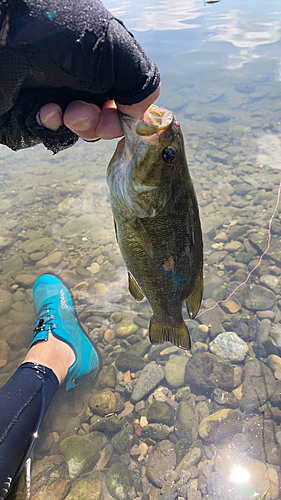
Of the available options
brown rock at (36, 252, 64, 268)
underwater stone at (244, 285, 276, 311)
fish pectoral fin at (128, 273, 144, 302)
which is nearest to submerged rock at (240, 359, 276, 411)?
underwater stone at (244, 285, 276, 311)

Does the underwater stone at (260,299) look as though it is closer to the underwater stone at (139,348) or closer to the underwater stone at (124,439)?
the underwater stone at (139,348)

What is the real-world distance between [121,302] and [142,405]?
141 centimetres

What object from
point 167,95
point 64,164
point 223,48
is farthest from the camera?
point 223,48

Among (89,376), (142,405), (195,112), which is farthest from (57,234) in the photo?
(195,112)

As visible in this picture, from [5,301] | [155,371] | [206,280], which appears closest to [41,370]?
[155,371]

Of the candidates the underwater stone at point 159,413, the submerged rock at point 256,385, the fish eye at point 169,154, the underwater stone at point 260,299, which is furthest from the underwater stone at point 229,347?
the fish eye at point 169,154

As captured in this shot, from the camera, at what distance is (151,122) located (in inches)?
60.5

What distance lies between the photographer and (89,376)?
3.59 metres

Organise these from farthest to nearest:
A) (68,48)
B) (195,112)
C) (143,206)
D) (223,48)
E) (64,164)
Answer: (223,48) → (195,112) → (64,164) → (143,206) → (68,48)

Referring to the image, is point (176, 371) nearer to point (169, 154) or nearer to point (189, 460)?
point (189, 460)

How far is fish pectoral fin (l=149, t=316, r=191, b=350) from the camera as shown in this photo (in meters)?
2.53

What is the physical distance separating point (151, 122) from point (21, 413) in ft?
9.32

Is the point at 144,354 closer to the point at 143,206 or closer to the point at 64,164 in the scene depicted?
the point at 143,206

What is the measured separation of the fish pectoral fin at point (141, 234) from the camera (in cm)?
179
